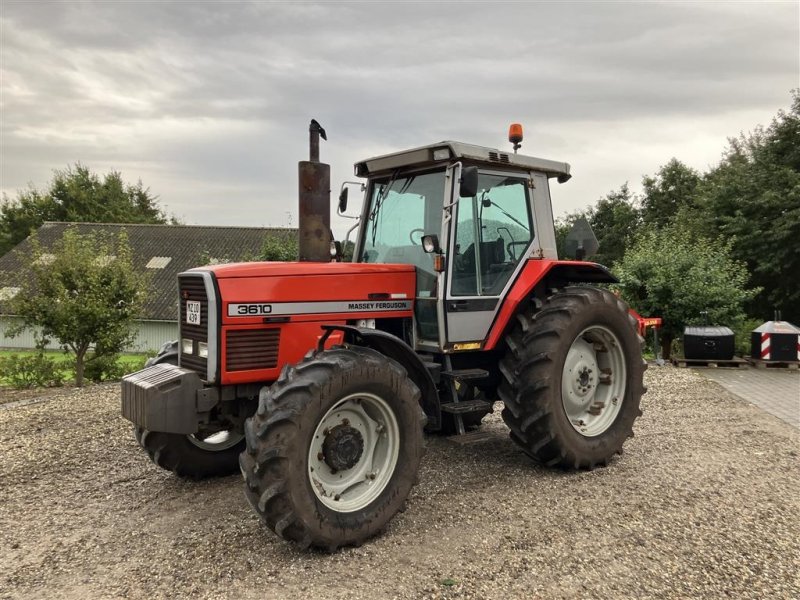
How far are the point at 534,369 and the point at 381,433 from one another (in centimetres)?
138

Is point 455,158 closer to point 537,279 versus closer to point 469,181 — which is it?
point 469,181

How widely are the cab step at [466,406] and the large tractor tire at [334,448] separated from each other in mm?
655

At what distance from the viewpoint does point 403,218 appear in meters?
5.17

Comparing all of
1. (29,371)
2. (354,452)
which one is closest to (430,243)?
(354,452)

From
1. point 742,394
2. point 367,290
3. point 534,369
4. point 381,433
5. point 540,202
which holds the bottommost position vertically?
point 742,394

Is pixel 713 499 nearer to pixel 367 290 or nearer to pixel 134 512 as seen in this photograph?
pixel 367 290

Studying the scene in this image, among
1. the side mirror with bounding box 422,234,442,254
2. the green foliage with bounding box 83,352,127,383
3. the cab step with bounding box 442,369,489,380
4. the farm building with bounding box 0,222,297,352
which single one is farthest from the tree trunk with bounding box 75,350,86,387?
the farm building with bounding box 0,222,297,352

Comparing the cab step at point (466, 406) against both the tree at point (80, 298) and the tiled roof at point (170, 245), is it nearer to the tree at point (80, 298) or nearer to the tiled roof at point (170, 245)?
the tree at point (80, 298)

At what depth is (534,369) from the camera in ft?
15.9

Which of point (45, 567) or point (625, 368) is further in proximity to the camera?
point (625, 368)

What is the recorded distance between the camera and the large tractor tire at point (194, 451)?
476 cm

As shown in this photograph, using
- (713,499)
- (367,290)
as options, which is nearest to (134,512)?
(367,290)

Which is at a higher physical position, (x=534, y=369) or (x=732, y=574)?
(x=534, y=369)

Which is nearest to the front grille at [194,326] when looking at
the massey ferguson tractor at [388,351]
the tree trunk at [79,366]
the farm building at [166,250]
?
the massey ferguson tractor at [388,351]
